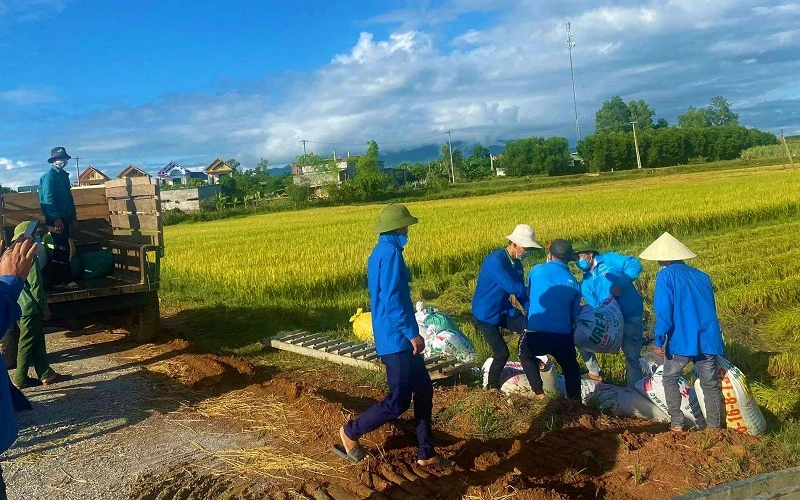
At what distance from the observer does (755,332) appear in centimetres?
846

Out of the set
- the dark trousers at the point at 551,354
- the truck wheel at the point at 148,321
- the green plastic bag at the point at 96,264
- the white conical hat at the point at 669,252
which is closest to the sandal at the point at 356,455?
the dark trousers at the point at 551,354

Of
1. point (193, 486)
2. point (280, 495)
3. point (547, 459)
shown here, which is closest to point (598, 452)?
point (547, 459)

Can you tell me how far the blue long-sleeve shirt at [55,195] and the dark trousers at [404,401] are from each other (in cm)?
612

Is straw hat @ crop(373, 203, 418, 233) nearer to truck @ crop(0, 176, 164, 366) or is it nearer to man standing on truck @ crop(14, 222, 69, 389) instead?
man standing on truck @ crop(14, 222, 69, 389)

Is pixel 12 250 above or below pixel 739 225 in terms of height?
above

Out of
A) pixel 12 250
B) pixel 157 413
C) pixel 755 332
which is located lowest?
pixel 755 332

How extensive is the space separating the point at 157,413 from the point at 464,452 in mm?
2841

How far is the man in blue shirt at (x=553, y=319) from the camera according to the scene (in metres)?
5.62

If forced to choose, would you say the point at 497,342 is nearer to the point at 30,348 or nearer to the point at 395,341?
the point at 395,341

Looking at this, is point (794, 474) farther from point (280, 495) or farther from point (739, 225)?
point (739, 225)

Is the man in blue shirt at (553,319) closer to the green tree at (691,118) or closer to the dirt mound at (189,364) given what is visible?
the dirt mound at (189,364)

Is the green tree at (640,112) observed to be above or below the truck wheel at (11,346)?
above

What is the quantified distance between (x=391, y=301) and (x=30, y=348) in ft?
14.4

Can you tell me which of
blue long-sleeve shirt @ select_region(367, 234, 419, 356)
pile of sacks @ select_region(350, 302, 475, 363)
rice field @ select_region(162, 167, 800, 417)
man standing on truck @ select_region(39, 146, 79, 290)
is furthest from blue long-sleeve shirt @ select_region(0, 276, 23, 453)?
man standing on truck @ select_region(39, 146, 79, 290)
